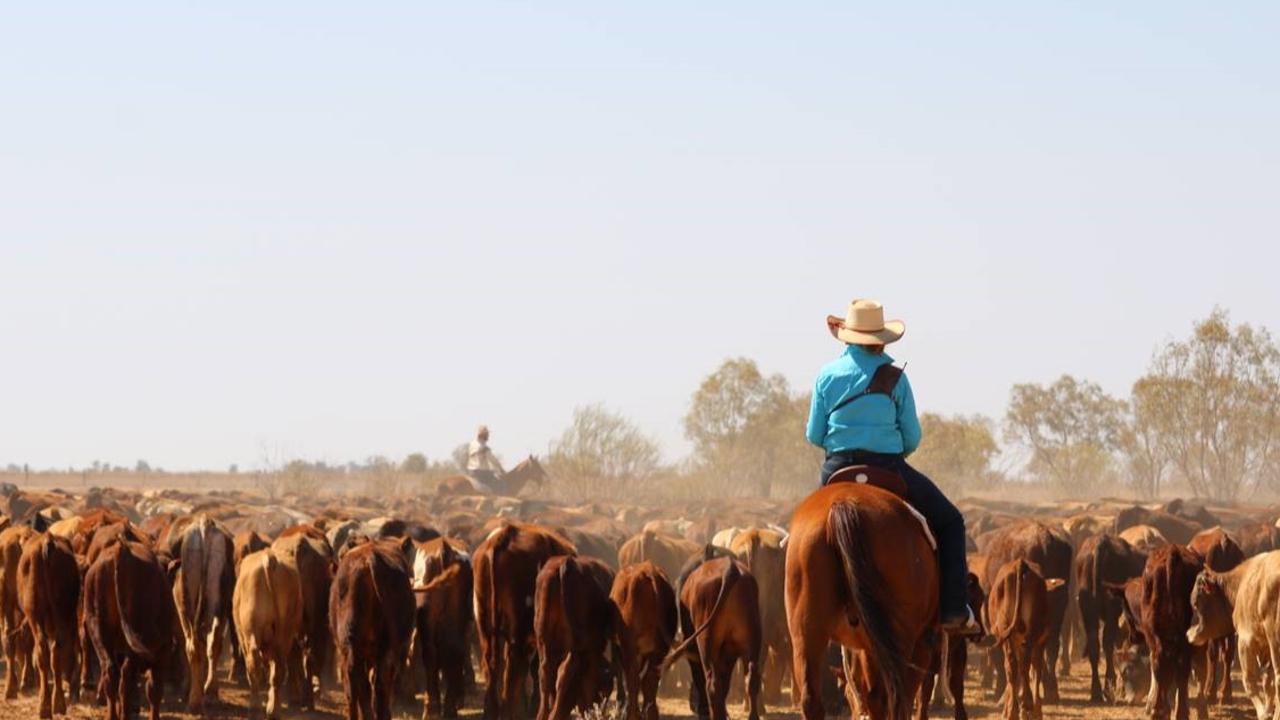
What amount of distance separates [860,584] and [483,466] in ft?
154

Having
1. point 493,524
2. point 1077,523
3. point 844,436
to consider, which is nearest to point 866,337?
point 844,436

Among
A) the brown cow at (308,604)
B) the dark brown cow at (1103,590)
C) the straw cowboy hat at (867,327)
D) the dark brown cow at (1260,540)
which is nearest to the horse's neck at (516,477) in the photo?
the dark brown cow at (1260,540)

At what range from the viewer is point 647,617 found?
1695 cm

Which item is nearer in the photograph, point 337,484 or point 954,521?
point 954,521

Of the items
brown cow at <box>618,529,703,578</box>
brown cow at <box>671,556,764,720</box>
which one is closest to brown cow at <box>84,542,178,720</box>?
brown cow at <box>671,556,764,720</box>

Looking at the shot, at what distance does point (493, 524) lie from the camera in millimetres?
26969

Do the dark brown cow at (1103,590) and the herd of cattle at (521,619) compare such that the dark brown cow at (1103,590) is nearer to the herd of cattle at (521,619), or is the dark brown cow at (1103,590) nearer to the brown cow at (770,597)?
the herd of cattle at (521,619)

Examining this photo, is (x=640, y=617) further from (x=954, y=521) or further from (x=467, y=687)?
(x=954, y=521)

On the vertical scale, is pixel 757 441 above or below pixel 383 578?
above

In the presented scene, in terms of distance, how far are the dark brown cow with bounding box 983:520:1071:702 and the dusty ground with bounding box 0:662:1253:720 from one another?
0.75 metres

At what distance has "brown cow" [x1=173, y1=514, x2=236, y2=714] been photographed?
19.0m

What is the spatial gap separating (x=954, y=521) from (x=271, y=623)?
32.7 feet

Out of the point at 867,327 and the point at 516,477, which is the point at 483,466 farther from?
the point at 867,327

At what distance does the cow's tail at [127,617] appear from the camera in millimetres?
16275
